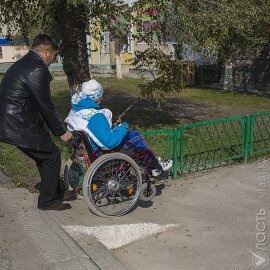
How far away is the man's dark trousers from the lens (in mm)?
3885

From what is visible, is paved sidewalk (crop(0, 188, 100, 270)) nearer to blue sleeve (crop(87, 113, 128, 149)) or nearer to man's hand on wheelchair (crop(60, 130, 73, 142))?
man's hand on wheelchair (crop(60, 130, 73, 142))

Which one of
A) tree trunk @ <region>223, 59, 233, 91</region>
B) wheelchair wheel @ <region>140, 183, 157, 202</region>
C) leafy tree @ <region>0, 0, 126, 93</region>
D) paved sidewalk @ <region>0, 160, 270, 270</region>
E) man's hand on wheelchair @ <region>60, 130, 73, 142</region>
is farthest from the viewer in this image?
tree trunk @ <region>223, 59, 233, 91</region>

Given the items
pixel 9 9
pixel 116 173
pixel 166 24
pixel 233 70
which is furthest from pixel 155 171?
pixel 233 70

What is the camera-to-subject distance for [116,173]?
405 cm

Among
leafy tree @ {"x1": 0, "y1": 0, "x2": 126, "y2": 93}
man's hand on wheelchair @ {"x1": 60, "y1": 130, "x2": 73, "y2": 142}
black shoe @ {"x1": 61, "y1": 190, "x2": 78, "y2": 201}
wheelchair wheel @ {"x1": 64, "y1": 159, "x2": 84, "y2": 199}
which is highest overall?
leafy tree @ {"x1": 0, "y1": 0, "x2": 126, "y2": 93}

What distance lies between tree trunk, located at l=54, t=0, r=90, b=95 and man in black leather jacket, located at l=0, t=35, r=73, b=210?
11.8 ft

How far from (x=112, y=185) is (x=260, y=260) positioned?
1.45 m

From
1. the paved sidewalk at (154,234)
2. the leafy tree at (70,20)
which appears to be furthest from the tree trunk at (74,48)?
the paved sidewalk at (154,234)

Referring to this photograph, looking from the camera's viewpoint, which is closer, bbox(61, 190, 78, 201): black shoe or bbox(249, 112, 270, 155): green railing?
bbox(61, 190, 78, 201): black shoe

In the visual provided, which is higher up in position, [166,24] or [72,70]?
[166,24]

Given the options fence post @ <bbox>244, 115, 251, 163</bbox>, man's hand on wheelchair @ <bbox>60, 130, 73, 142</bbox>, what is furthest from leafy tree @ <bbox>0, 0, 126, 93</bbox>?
man's hand on wheelchair @ <bbox>60, 130, 73, 142</bbox>

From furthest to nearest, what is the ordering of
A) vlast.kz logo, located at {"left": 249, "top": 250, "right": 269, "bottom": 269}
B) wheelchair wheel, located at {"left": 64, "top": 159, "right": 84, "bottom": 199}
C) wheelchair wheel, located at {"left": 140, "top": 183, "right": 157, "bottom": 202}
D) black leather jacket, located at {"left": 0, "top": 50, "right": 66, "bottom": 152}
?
wheelchair wheel, located at {"left": 64, "top": 159, "right": 84, "bottom": 199}
wheelchair wheel, located at {"left": 140, "top": 183, "right": 157, "bottom": 202}
black leather jacket, located at {"left": 0, "top": 50, "right": 66, "bottom": 152}
vlast.kz logo, located at {"left": 249, "top": 250, "right": 269, "bottom": 269}

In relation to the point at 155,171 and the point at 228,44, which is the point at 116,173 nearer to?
the point at 155,171

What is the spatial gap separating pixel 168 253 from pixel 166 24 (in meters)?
4.29
